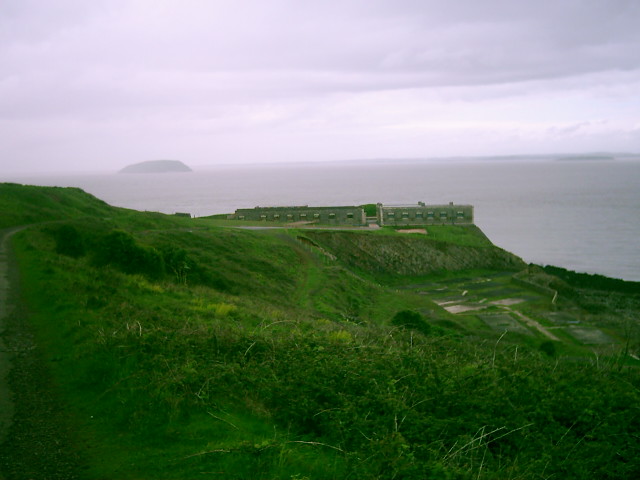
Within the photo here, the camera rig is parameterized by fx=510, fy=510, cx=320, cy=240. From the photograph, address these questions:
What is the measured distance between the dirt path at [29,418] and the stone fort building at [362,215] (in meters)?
42.8

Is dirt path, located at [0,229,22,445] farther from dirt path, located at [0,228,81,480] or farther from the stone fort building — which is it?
the stone fort building

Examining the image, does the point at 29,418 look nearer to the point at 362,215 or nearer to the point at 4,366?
the point at 4,366

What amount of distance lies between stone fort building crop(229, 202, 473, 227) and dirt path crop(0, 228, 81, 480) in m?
42.8

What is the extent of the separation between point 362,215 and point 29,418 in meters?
46.7

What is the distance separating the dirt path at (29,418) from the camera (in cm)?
665

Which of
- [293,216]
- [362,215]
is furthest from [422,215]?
[293,216]

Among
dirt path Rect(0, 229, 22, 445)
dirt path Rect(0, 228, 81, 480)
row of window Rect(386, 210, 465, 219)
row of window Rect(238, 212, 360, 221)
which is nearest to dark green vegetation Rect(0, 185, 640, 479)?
dirt path Rect(0, 228, 81, 480)

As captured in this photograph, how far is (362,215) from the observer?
53375mm

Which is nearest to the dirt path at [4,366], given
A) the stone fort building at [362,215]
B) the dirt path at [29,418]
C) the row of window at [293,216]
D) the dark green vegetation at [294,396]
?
the dirt path at [29,418]

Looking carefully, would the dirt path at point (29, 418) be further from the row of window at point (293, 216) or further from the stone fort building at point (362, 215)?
the stone fort building at point (362, 215)

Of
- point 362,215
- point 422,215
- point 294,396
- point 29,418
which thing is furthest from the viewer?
point 422,215

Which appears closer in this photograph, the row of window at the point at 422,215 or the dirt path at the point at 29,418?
the dirt path at the point at 29,418

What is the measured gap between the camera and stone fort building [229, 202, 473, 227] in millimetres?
53750

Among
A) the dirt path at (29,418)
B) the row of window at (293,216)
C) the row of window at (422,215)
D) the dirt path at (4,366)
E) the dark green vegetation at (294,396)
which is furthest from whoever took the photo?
the row of window at (422,215)
